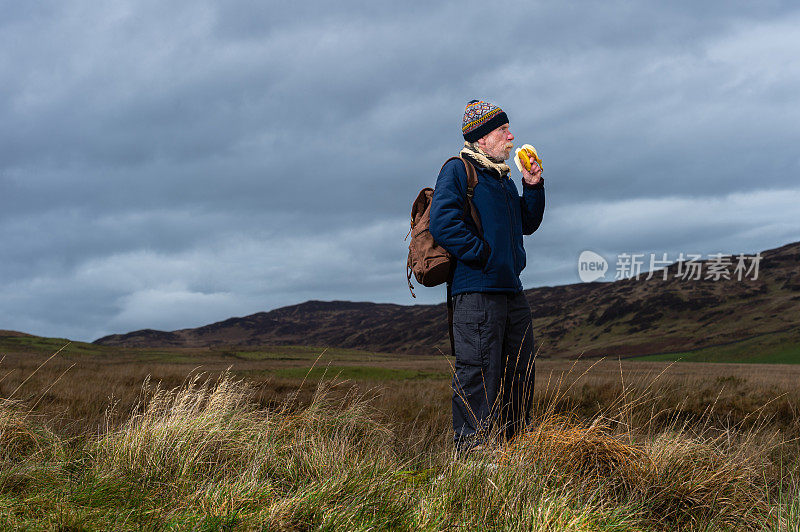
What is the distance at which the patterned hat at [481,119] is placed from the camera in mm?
4734

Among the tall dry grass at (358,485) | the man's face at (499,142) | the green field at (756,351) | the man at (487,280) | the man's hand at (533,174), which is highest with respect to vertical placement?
the man's face at (499,142)

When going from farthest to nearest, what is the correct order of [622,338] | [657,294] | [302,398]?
[657,294] < [622,338] < [302,398]

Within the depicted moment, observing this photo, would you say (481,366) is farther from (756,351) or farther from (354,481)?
(756,351)

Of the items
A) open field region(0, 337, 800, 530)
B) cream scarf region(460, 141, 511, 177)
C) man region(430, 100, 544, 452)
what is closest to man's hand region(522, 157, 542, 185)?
man region(430, 100, 544, 452)

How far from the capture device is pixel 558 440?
12.4ft

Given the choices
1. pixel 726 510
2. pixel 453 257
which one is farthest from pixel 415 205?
pixel 726 510

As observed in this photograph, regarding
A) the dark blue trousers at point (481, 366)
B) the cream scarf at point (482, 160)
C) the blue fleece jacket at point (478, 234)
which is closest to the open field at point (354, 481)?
the dark blue trousers at point (481, 366)

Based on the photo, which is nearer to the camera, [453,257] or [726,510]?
[726,510]

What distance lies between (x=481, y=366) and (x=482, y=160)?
1733mm

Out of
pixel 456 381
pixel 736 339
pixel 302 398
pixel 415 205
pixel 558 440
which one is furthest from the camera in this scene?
pixel 736 339

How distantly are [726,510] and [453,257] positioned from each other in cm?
254

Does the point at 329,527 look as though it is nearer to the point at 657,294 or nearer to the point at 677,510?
the point at 677,510

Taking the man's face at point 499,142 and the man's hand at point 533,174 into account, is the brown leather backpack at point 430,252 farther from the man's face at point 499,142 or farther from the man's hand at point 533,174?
the man's hand at point 533,174

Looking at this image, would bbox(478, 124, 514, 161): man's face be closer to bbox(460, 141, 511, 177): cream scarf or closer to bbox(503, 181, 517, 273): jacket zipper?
bbox(460, 141, 511, 177): cream scarf
